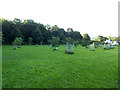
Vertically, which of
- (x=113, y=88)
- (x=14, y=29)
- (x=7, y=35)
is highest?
(x=14, y=29)

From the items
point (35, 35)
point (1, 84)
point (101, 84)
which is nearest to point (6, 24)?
point (35, 35)

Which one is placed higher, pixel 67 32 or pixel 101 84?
pixel 67 32

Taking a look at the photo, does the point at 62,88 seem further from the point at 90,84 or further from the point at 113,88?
the point at 113,88

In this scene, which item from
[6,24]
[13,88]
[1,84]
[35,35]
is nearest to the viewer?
[13,88]

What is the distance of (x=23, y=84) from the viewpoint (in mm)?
Result: 3113

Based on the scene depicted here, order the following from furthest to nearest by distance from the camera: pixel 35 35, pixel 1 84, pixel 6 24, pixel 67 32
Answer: pixel 67 32 < pixel 35 35 < pixel 6 24 < pixel 1 84

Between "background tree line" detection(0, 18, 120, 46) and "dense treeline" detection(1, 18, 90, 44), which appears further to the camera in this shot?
"dense treeline" detection(1, 18, 90, 44)

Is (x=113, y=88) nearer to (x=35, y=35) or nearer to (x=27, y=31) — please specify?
(x=35, y=35)

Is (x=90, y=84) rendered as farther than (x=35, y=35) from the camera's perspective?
No

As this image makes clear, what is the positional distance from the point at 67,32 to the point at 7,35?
45.0 metres

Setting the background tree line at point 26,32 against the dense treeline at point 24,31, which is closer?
the background tree line at point 26,32

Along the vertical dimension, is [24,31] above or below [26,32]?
above

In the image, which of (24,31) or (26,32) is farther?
(26,32)

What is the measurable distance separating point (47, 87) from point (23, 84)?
971 millimetres
